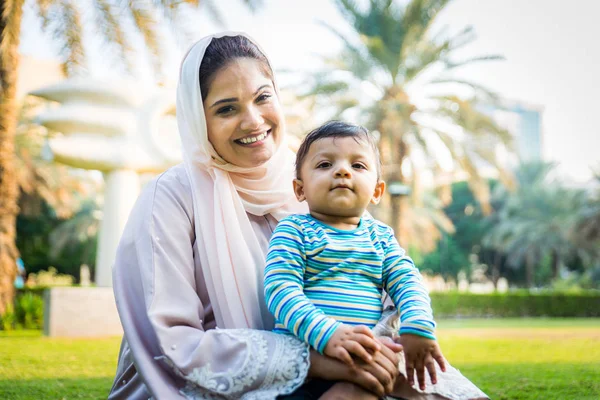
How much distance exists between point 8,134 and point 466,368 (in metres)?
7.88

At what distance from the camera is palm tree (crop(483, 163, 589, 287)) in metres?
34.9

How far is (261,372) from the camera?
6.14 ft

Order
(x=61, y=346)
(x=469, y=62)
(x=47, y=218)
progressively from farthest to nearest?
(x=47, y=218) → (x=469, y=62) → (x=61, y=346)

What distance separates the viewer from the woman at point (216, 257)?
189cm

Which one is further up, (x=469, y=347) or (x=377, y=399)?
(x=377, y=399)

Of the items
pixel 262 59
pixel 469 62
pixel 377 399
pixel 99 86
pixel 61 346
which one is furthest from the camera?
pixel 469 62

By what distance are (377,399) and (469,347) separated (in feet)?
24.8

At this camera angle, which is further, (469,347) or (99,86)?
(99,86)

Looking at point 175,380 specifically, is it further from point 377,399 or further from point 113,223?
point 113,223

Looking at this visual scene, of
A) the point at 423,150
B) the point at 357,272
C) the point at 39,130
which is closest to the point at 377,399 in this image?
the point at 357,272

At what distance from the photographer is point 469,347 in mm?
8891

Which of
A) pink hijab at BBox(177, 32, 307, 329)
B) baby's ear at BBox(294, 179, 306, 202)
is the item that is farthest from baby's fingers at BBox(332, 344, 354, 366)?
baby's ear at BBox(294, 179, 306, 202)

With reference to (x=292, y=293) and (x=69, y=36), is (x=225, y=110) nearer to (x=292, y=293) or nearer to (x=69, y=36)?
(x=292, y=293)

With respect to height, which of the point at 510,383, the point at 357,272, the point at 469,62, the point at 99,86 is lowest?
the point at 510,383
